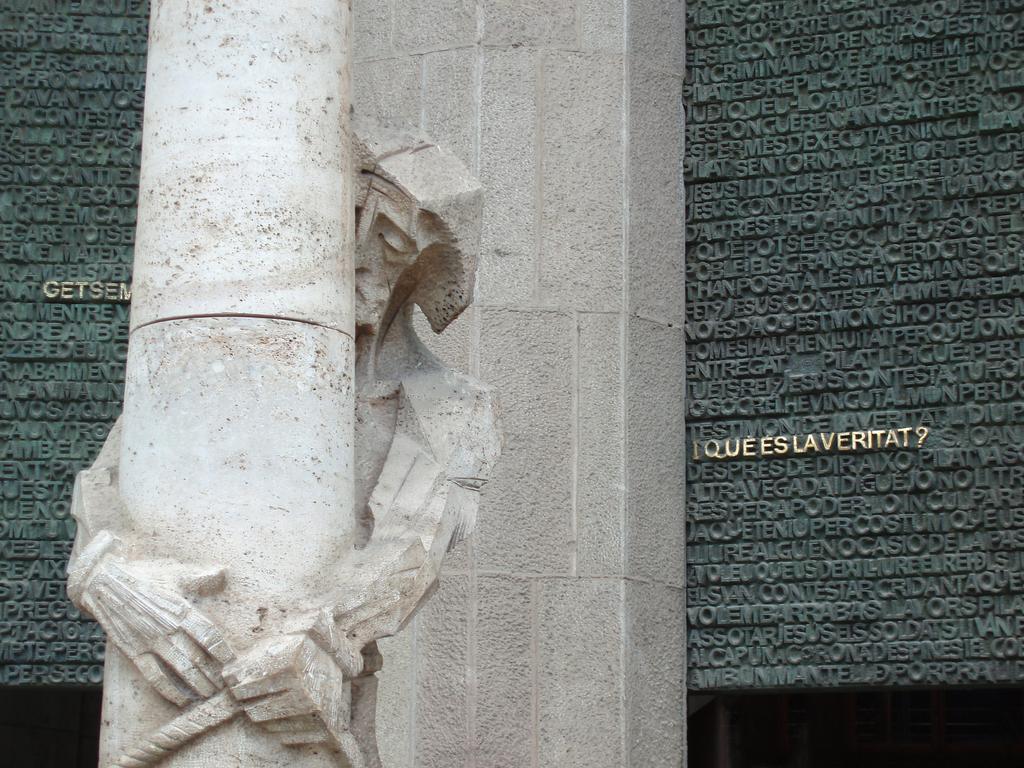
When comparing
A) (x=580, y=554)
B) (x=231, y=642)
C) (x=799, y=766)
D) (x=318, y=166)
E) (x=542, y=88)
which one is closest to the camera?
(x=231, y=642)

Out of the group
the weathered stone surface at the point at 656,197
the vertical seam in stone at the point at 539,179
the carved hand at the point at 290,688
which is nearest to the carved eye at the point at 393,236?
the carved hand at the point at 290,688

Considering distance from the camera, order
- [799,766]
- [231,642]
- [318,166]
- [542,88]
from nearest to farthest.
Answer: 1. [231,642]
2. [318,166]
3. [542,88]
4. [799,766]

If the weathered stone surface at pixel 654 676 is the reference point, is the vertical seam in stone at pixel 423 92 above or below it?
above

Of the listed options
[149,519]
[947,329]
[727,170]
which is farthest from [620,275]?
[149,519]

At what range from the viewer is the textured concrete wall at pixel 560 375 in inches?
327

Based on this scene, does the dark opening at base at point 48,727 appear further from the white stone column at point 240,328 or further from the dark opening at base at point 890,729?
the white stone column at point 240,328

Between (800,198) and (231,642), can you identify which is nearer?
(231,642)

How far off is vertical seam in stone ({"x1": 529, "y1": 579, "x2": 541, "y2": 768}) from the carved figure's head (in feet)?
9.69

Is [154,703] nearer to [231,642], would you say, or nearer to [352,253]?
[231,642]

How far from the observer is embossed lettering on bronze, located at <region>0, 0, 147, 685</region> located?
905 centimetres

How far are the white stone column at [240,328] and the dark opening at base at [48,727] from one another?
701 cm

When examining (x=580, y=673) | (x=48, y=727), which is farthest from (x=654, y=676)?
(x=48, y=727)

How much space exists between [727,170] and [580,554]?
2.09 m

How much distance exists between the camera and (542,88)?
900 cm
